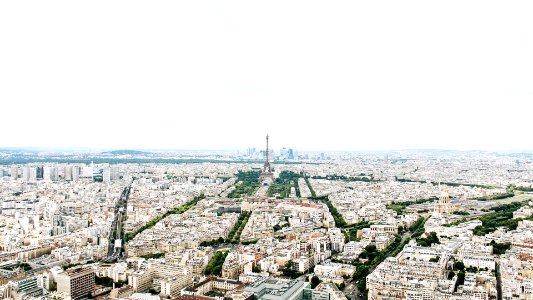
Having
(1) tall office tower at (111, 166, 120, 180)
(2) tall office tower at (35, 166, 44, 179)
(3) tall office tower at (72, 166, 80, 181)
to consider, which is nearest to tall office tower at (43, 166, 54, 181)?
(2) tall office tower at (35, 166, 44, 179)

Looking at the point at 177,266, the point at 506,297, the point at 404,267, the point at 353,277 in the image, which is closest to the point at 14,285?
the point at 177,266

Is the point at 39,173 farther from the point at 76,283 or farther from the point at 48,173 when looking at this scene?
the point at 76,283

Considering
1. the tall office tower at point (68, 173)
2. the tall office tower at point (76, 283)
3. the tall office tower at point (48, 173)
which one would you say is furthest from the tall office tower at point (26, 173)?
the tall office tower at point (76, 283)

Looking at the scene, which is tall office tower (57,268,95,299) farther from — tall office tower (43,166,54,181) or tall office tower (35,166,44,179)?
tall office tower (35,166,44,179)

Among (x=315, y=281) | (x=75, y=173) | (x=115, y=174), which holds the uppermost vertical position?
(x=75, y=173)

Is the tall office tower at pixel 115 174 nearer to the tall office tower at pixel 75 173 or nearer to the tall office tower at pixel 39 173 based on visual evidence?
the tall office tower at pixel 75 173

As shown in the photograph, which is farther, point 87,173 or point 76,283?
point 87,173

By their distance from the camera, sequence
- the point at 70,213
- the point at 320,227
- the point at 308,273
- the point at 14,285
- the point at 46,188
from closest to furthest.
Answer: the point at 14,285, the point at 308,273, the point at 320,227, the point at 70,213, the point at 46,188

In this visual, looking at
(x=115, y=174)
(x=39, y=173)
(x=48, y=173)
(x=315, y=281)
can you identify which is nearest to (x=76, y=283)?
(x=315, y=281)

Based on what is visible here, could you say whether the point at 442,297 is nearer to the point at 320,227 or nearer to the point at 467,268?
the point at 467,268
